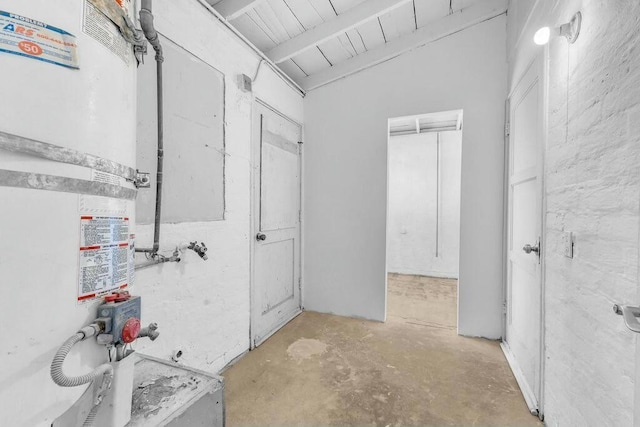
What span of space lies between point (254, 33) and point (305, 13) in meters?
0.42

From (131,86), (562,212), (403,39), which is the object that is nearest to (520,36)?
(403,39)

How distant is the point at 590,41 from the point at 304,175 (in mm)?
2311

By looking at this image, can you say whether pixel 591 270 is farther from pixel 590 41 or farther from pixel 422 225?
pixel 422 225

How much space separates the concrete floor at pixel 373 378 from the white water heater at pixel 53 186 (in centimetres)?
122

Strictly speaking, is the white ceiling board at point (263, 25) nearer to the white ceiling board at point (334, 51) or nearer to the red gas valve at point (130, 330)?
the white ceiling board at point (334, 51)

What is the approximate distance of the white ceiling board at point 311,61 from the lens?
2.59 metres

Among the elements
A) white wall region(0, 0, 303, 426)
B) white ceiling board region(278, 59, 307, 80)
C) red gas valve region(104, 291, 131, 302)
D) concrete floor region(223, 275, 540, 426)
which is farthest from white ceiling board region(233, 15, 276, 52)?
concrete floor region(223, 275, 540, 426)

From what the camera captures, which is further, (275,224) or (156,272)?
(275,224)

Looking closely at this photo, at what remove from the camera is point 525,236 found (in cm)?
187

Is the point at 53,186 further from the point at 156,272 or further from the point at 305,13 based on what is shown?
the point at 305,13

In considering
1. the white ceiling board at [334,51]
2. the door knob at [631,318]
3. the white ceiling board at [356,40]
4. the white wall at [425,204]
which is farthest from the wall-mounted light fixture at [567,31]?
the white wall at [425,204]

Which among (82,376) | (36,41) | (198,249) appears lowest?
(82,376)

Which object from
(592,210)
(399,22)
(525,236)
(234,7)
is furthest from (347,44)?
(592,210)

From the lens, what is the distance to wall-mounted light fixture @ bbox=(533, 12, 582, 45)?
1163 mm
